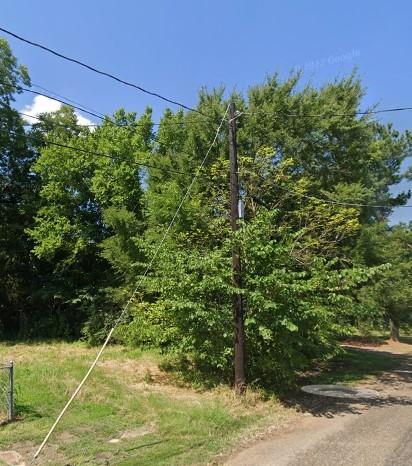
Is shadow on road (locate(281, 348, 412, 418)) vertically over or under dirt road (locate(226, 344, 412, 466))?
over

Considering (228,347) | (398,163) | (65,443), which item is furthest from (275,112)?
(398,163)

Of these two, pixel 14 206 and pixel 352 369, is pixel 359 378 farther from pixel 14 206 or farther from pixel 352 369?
pixel 14 206

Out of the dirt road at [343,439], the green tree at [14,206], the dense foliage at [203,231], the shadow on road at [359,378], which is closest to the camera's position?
the dirt road at [343,439]

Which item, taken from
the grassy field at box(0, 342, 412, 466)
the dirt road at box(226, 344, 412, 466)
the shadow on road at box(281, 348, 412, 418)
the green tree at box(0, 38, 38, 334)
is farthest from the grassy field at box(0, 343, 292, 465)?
the green tree at box(0, 38, 38, 334)

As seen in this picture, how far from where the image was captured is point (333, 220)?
15.7 m

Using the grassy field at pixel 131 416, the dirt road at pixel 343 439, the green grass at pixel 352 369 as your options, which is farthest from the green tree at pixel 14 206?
the dirt road at pixel 343 439

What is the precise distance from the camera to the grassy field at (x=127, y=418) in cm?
643

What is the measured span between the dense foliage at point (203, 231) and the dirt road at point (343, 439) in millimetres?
1702

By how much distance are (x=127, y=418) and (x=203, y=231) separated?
25.1 feet

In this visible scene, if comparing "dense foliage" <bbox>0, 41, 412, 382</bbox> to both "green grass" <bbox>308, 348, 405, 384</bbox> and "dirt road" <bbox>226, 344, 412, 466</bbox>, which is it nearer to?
"green grass" <bbox>308, 348, 405, 384</bbox>

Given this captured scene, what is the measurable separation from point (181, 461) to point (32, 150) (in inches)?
799

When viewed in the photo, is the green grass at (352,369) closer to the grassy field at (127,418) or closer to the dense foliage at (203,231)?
the dense foliage at (203,231)

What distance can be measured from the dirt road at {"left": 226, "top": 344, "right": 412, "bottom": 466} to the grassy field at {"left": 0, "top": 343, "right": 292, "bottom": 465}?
1.75 feet

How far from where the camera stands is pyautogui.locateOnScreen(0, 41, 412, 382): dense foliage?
1009cm
